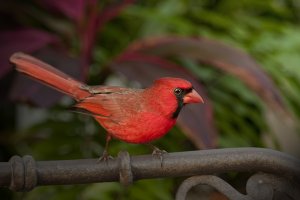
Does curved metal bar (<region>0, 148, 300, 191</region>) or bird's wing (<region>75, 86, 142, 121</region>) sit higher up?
bird's wing (<region>75, 86, 142, 121</region>)

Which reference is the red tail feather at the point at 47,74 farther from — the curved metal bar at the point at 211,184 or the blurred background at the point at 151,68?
the blurred background at the point at 151,68

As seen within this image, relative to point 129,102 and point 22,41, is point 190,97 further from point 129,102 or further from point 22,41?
point 22,41

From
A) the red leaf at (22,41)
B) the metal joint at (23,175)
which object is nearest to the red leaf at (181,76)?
the red leaf at (22,41)

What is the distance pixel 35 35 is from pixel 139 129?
3.57ft

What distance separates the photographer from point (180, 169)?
1031 mm

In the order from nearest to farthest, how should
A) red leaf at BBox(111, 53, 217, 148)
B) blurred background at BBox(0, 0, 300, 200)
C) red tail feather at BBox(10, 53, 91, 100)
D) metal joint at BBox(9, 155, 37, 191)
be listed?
metal joint at BBox(9, 155, 37, 191)
red tail feather at BBox(10, 53, 91, 100)
red leaf at BBox(111, 53, 217, 148)
blurred background at BBox(0, 0, 300, 200)

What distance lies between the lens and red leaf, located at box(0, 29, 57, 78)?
2.12 metres

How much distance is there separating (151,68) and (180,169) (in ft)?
3.51

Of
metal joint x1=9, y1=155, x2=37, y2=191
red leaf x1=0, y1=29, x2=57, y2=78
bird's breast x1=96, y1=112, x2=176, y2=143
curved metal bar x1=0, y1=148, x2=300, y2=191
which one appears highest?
red leaf x1=0, y1=29, x2=57, y2=78

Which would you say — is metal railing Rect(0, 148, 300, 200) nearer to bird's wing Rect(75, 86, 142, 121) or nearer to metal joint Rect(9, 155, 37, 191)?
metal joint Rect(9, 155, 37, 191)

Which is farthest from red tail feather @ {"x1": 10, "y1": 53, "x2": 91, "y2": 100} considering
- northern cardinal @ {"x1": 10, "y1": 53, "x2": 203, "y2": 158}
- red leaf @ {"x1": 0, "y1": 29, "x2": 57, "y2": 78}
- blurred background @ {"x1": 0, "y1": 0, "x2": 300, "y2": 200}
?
red leaf @ {"x1": 0, "y1": 29, "x2": 57, "y2": 78}

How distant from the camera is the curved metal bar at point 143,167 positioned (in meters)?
0.99

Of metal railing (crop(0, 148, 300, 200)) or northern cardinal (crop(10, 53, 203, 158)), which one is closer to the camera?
metal railing (crop(0, 148, 300, 200))

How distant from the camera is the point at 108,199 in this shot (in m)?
2.35
